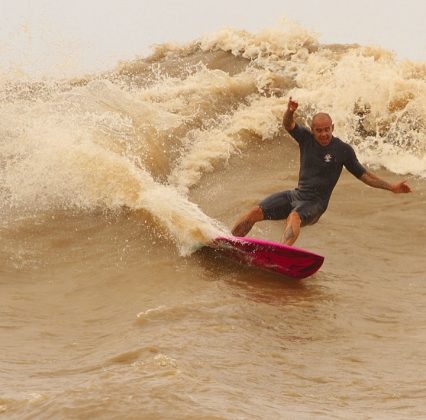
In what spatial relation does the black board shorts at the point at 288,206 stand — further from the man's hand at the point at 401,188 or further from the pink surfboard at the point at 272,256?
the man's hand at the point at 401,188

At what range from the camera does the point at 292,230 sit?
666 cm

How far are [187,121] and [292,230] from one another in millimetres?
6954

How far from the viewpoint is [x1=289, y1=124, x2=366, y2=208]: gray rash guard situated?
682 centimetres

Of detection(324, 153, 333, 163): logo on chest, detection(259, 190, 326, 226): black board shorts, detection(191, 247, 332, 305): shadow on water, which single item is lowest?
detection(191, 247, 332, 305): shadow on water

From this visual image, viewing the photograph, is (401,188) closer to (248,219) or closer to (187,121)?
(248,219)

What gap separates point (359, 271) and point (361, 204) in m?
2.48

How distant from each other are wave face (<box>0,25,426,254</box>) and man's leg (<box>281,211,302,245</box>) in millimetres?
643

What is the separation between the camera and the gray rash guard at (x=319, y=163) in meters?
6.82

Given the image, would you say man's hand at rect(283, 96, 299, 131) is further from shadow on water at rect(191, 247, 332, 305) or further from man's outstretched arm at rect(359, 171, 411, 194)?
shadow on water at rect(191, 247, 332, 305)

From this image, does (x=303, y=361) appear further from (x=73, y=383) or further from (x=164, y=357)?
(x=73, y=383)

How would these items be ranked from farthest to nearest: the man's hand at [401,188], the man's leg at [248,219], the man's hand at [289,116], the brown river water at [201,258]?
the man's leg at [248,219]
the man's hand at [401,188]
the man's hand at [289,116]
the brown river water at [201,258]

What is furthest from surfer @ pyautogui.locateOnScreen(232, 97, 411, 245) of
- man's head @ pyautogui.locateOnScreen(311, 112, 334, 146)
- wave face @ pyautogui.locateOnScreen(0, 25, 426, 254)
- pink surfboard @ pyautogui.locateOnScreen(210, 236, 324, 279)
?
wave face @ pyautogui.locateOnScreen(0, 25, 426, 254)

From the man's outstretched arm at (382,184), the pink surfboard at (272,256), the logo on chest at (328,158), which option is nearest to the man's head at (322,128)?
the logo on chest at (328,158)

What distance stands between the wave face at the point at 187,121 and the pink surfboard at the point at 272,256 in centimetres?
33
